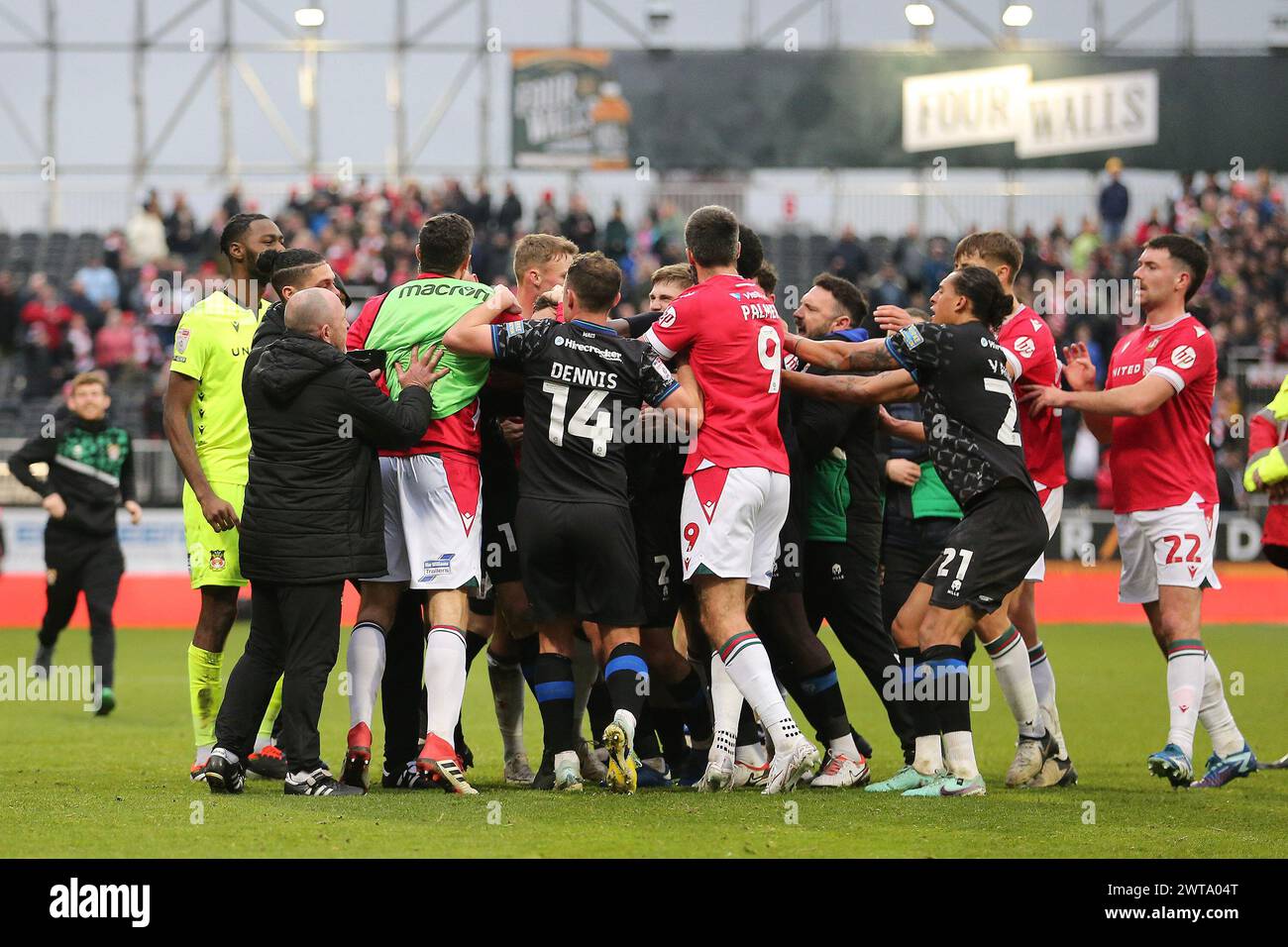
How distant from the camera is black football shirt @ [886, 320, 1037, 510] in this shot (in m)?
7.54

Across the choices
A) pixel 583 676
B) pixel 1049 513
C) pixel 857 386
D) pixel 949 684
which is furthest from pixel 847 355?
pixel 583 676

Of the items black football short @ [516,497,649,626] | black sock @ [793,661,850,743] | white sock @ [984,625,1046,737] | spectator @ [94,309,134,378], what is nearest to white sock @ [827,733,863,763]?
black sock @ [793,661,850,743]

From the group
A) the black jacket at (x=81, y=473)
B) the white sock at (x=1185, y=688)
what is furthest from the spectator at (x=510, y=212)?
the white sock at (x=1185, y=688)

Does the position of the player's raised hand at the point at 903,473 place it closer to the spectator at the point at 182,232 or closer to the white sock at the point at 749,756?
the white sock at the point at 749,756

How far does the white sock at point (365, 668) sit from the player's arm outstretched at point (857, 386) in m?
2.34

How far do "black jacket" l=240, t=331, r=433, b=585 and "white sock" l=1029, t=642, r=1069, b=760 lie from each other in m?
3.51

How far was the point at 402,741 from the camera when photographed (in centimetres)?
773

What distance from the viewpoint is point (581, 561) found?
745cm

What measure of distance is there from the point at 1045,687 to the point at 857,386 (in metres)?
2.11

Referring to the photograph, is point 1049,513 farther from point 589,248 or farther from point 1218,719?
point 589,248

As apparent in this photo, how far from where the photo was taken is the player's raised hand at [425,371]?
7.44 metres

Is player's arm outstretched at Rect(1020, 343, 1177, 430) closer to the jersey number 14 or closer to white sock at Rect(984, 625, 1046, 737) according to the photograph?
white sock at Rect(984, 625, 1046, 737)
